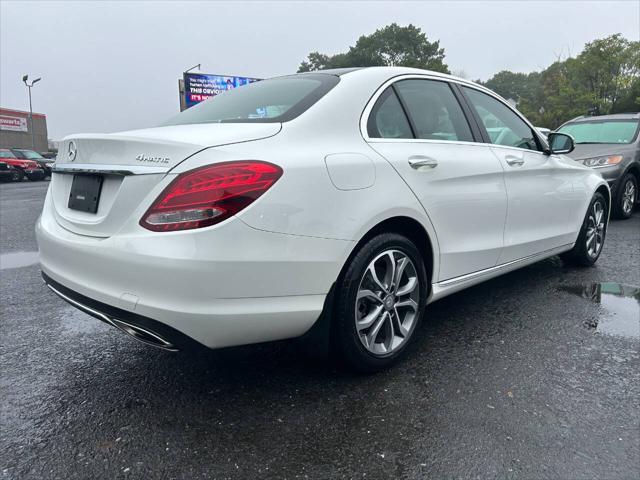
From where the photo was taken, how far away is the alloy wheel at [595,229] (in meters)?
4.57

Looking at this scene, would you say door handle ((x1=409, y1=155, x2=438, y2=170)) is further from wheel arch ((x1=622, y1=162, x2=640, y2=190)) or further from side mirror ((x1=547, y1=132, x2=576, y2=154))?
wheel arch ((x1=622, y1=162, x2=640, y2=190))

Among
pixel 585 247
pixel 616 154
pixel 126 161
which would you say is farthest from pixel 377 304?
pixel 616 154

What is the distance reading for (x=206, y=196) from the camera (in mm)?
1898

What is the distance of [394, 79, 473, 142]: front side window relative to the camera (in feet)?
9.39

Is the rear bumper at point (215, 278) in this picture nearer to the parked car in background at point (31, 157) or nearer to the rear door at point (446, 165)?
the rear door at point (446, 165)

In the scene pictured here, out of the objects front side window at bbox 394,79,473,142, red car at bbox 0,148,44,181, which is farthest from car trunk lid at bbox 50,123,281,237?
red car at bbox 0,148,44,181

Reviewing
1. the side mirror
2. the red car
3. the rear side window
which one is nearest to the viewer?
the rear side window

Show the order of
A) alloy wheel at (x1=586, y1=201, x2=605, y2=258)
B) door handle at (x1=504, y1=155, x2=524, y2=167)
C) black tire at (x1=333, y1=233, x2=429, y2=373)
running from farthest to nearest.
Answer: alloy wheel at (x1=586, y1=201, x2=605, y2=258), door handle at (x1=504, y1=155, x2=524, y2=167), black tire at (x1=333, y1=233, x2=429, y2=373)

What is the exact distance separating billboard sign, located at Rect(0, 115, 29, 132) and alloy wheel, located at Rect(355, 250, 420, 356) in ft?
184

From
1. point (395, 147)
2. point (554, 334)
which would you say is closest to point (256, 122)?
point (395, 147)

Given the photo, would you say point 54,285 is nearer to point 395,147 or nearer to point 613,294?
point 395,147

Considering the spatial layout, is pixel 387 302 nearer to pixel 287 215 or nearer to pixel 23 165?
pixel 287 215

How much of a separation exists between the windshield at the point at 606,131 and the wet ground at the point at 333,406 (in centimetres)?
576

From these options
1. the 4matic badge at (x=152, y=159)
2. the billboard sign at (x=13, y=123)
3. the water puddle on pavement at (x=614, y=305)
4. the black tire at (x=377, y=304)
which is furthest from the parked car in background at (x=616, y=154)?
the billboard sign at (x=13, y=123)
